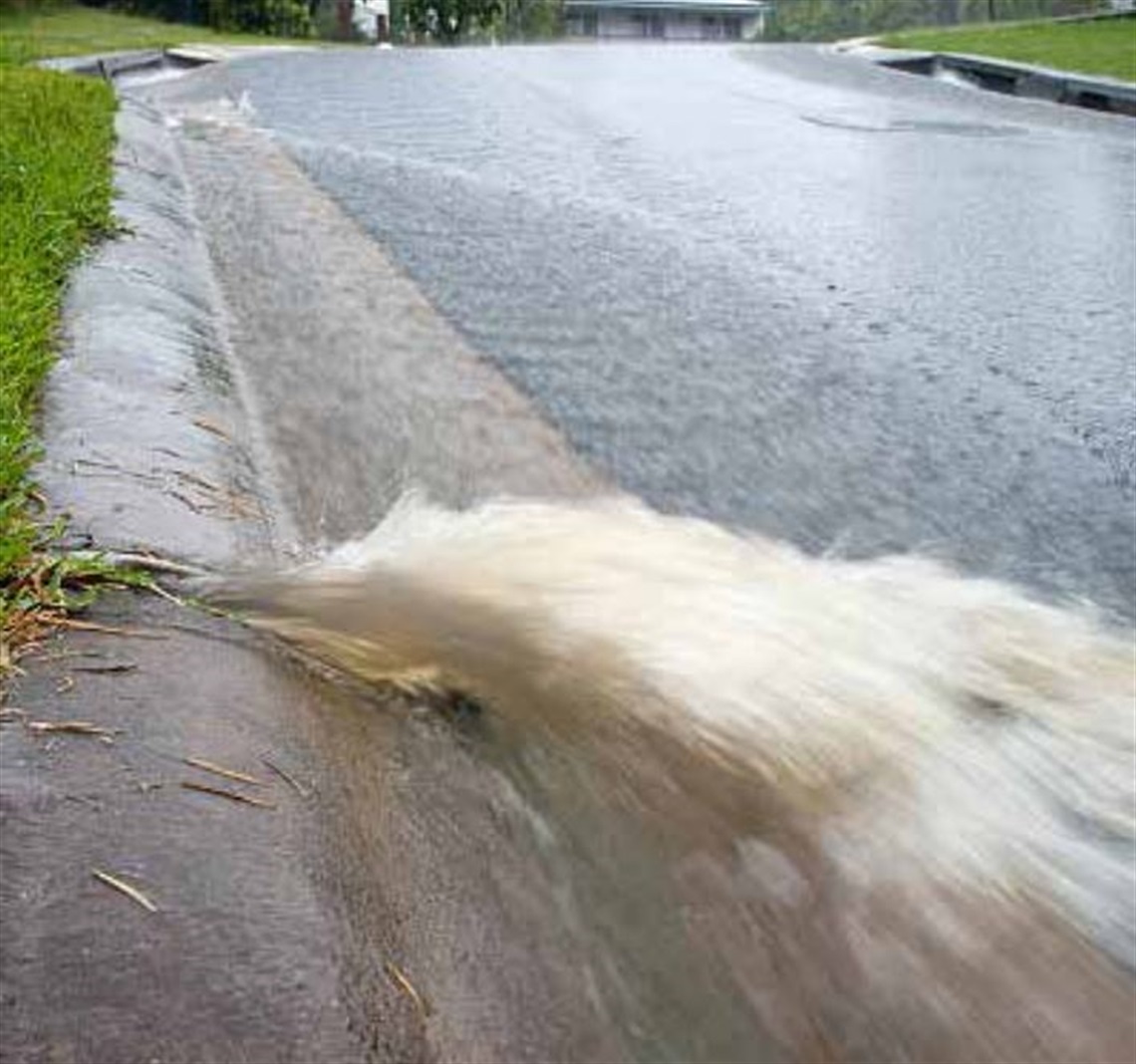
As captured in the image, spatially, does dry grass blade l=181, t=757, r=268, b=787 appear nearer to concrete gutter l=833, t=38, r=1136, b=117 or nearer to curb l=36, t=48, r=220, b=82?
curb l=36, t=48, r=220, b=82

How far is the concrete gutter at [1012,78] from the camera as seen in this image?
15398mm

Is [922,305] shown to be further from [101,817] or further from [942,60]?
[942,60]

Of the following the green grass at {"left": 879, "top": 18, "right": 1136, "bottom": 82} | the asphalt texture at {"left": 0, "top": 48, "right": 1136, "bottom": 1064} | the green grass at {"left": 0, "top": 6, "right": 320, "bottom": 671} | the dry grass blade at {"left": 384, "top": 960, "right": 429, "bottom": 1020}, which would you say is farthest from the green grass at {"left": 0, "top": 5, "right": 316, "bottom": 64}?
the dry grass blade at {"left": 384, "top": 960, "right": 429, "bottom": 1020}

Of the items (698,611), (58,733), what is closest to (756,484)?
(698,611)

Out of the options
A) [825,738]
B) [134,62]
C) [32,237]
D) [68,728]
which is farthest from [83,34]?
[68,728]

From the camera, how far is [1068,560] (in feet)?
12.9

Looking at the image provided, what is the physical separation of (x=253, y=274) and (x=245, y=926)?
→ 5085mm

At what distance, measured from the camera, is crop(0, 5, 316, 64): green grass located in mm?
17750

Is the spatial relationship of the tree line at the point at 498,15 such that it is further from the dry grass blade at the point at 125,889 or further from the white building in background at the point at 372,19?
the dry grass blade at the point at 125,889

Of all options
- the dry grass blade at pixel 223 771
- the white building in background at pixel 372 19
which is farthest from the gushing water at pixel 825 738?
the white building in background at pixel 372 19

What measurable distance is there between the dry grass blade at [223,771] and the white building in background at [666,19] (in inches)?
1993

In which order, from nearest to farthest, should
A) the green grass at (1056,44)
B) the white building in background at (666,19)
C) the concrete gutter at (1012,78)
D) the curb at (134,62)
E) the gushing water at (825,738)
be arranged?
the gushing water at (825,738), the concrete gutter at (1012,78), the curb at (134,62), the green grass at (1056,44), the white building in background at (666,19)

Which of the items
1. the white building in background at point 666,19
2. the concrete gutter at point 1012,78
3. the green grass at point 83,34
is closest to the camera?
the concrete gutter at point 1012,78

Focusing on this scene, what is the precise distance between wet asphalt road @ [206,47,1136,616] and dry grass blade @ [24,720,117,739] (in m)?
2.18
